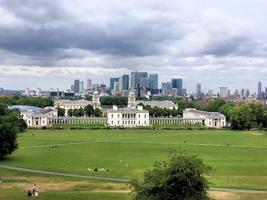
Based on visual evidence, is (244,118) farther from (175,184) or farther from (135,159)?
(175,184)

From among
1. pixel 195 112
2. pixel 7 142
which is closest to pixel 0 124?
pixel 7 142

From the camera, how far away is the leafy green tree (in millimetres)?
154125

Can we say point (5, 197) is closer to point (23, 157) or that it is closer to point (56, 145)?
point (23, 157)

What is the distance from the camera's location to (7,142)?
70.4m

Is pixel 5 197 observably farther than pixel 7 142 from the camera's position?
No

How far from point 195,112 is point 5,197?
160m

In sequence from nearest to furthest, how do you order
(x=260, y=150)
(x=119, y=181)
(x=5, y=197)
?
(x=5, y=197) → (x=119, y=181) → (x=260, y=150)

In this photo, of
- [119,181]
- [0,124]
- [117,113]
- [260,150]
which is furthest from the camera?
[117,113]

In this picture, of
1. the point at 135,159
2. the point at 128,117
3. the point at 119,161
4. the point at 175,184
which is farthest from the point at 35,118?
the point at 175,184

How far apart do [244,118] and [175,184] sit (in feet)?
407

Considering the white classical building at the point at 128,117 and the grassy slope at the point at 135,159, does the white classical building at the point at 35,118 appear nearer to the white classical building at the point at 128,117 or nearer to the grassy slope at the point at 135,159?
the white classical building at the point at 128,117

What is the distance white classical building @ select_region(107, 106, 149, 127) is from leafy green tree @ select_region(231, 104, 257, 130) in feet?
123

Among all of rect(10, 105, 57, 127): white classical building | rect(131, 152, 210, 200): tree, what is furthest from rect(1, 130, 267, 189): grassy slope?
rect(10, 105, 57, 127): white classical building

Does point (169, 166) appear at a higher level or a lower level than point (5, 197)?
higher
